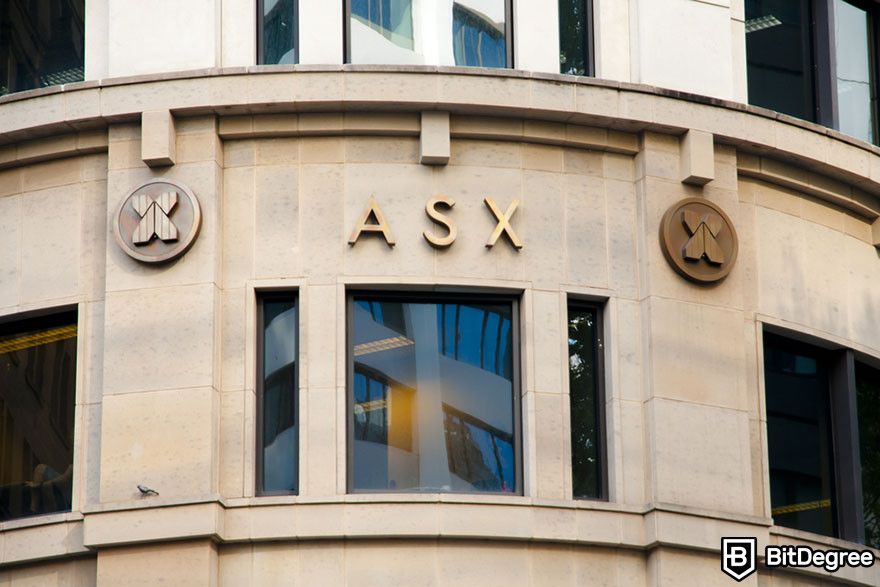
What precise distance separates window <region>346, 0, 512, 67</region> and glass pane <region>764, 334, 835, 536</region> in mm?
5508

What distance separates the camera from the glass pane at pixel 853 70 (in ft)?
115

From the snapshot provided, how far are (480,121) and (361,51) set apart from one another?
195cm

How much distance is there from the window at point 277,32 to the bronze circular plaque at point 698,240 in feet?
18.0

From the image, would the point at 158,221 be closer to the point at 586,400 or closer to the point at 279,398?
the point at 279,398

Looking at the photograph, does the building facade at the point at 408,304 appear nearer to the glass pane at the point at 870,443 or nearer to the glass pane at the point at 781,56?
the glass pane at the point at 870,443

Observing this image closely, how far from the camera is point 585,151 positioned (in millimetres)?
31766

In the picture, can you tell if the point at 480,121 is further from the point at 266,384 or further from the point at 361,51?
the point at 266,384

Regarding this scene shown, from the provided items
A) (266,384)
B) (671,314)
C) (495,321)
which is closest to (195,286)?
(266,384)

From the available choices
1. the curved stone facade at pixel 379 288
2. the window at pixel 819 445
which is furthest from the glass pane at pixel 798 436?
the curved stone facade at pixel 379 288

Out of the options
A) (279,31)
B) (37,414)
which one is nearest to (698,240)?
(279,31)

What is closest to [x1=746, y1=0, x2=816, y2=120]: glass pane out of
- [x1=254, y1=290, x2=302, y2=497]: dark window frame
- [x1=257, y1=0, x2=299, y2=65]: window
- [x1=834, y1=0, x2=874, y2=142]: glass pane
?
[x1=834, y1=0, x2=874, y2=142]: glass pane

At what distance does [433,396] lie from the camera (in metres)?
30.5

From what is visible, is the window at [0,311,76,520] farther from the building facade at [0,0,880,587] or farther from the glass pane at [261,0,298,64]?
the glass pane at [261,0,298,64]

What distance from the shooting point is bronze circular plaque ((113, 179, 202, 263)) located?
30.5 meters
